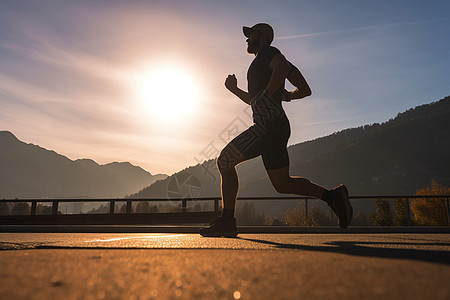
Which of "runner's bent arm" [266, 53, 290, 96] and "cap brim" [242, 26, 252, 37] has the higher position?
"cap brim" [242, 26, 252, 37]

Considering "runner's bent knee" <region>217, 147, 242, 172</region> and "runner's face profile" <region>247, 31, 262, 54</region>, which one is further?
"runner's face profile" <region>247, 31, 262, 54</region>

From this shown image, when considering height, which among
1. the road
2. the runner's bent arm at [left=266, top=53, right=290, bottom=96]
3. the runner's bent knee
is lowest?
the road

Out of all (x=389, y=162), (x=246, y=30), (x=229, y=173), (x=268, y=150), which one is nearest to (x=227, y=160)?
(x=229, y=173)

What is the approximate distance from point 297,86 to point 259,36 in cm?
74

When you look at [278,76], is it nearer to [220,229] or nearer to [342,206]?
[342,206]

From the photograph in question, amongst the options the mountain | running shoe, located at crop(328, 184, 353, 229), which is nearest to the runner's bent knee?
running shoe, located at crop(328, 184, 353, 229)

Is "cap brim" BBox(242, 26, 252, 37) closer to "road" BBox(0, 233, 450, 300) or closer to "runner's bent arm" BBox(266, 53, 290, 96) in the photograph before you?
"runner's bent arm" BBox(266, 53, 290, 96)

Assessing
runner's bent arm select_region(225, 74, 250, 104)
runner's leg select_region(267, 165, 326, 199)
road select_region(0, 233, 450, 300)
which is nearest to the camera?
road select_region(0, 233, 450, 300)

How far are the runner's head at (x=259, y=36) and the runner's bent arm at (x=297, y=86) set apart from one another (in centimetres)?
45

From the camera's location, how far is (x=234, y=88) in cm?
479

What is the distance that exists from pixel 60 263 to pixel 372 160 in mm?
186249

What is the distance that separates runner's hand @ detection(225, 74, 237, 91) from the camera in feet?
15.7

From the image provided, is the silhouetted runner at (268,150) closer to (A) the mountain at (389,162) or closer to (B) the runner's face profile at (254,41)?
(B) the runner's face profile at (254,41)

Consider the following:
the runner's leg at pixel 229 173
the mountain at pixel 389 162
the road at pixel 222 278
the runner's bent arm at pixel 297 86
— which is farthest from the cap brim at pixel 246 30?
the mountain at pixel 389 162
